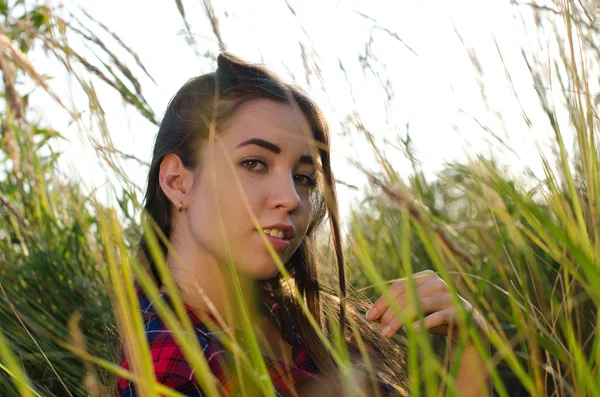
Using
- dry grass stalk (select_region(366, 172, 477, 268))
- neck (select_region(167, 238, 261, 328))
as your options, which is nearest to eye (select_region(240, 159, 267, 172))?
neck (select_region(167, 238, 261, 328))

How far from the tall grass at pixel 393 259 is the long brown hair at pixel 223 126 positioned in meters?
0.08

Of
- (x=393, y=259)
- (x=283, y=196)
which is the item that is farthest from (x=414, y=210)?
(x=393, y=259)

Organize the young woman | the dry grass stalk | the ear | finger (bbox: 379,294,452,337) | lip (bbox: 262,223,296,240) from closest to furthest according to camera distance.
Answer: the dry grass stalk < finger (bbox: 379,294,452,337) < the young woman < lip (bbox: 262,223,296,240) < the ear

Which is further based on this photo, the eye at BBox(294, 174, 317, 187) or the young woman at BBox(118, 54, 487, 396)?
the eye at BBox(294, 174, 317, 187)

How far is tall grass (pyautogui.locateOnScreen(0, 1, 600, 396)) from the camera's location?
626 millimetres

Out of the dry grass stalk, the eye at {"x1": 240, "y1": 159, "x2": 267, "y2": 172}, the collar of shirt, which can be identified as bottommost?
the collar of shirt

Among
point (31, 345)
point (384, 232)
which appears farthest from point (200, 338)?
point (384, 232)

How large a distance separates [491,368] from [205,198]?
1.04 m

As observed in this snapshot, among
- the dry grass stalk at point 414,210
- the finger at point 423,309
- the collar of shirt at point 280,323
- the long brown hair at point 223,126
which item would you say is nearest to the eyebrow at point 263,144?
the long brown hair at point 223,126

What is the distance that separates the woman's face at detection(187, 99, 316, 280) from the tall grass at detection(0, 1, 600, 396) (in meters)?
0.18

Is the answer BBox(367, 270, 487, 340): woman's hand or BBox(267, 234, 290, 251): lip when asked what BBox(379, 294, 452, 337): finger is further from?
BBox(267, 234, 290, 251): lip

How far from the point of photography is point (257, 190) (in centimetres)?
146

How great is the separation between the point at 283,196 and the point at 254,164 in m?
0.12

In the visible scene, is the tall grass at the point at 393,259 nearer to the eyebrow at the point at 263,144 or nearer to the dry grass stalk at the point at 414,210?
the dry grass stalk at the point at 414,210
